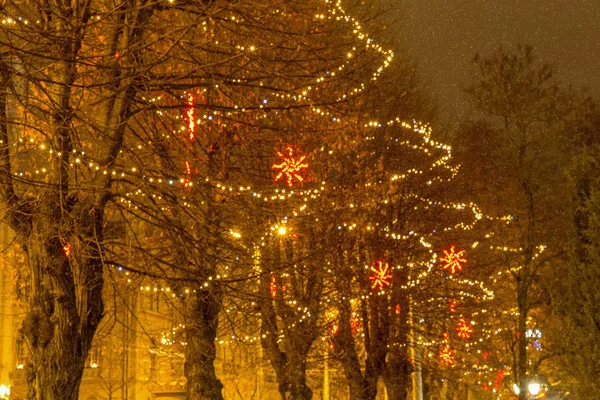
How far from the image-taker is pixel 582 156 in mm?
16172

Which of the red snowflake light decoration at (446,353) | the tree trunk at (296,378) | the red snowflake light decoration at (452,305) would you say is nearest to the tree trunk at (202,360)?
the tree trunk at (296,378)

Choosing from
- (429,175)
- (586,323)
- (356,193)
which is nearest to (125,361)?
(429,175)

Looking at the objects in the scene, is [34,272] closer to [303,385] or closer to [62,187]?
[62,187]

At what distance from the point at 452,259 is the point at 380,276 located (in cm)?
257

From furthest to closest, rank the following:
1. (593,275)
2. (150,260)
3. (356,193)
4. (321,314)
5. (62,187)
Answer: (321,314) < (356,193) < (593,275) < (150,260) < (62,187)

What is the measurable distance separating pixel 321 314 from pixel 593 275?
698cm

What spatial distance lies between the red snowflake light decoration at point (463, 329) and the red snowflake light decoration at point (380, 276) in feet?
10.3

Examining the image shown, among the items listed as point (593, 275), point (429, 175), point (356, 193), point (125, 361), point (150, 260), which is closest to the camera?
point (150, 260)

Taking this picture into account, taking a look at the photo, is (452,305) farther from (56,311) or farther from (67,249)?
(56,311)

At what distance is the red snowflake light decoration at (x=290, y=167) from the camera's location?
14773mm

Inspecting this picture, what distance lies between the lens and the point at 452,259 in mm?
22734

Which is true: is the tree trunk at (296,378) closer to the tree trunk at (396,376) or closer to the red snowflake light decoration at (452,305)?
the tree trunk at (396,376)

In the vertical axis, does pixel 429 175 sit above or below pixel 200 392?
above

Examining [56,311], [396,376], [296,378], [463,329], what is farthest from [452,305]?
[56,311]
